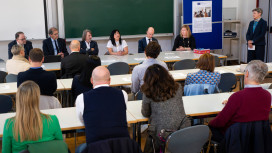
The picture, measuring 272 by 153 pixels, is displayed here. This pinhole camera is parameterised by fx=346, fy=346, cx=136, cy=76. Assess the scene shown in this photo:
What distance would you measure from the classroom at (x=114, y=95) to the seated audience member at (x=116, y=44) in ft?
0.08

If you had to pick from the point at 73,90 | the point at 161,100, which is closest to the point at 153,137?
the point at 161,100

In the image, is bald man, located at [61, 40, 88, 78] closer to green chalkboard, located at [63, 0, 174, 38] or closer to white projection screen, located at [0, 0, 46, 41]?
white projection screen, located at [0, 0, 46, 41]

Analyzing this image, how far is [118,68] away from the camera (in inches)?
240

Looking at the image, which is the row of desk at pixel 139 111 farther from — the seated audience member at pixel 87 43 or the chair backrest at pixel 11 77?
the seated audience member at pixel 87 43

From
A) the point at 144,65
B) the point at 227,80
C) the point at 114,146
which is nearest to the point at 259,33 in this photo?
the point at 227,80

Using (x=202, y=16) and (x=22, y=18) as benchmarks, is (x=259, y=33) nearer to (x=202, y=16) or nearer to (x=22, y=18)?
(x=202, y=16)

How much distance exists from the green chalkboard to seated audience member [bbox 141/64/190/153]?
601 centimetres

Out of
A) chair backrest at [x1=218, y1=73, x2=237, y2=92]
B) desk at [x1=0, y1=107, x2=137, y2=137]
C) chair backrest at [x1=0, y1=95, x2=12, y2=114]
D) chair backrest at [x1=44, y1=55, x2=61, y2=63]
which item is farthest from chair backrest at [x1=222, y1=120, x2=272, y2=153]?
chair backrest at [x1=44, y1=55, x2=61, y2=63]

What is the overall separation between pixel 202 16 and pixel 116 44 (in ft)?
10.1

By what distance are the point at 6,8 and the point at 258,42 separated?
19.9 ft

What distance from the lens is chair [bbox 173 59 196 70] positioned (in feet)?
20.6

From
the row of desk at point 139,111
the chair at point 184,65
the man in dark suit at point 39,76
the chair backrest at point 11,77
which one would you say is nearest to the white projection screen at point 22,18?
the chair backrest at point 11,77

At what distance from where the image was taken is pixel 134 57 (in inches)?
287

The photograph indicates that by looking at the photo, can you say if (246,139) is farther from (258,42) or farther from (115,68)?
(258,42)
